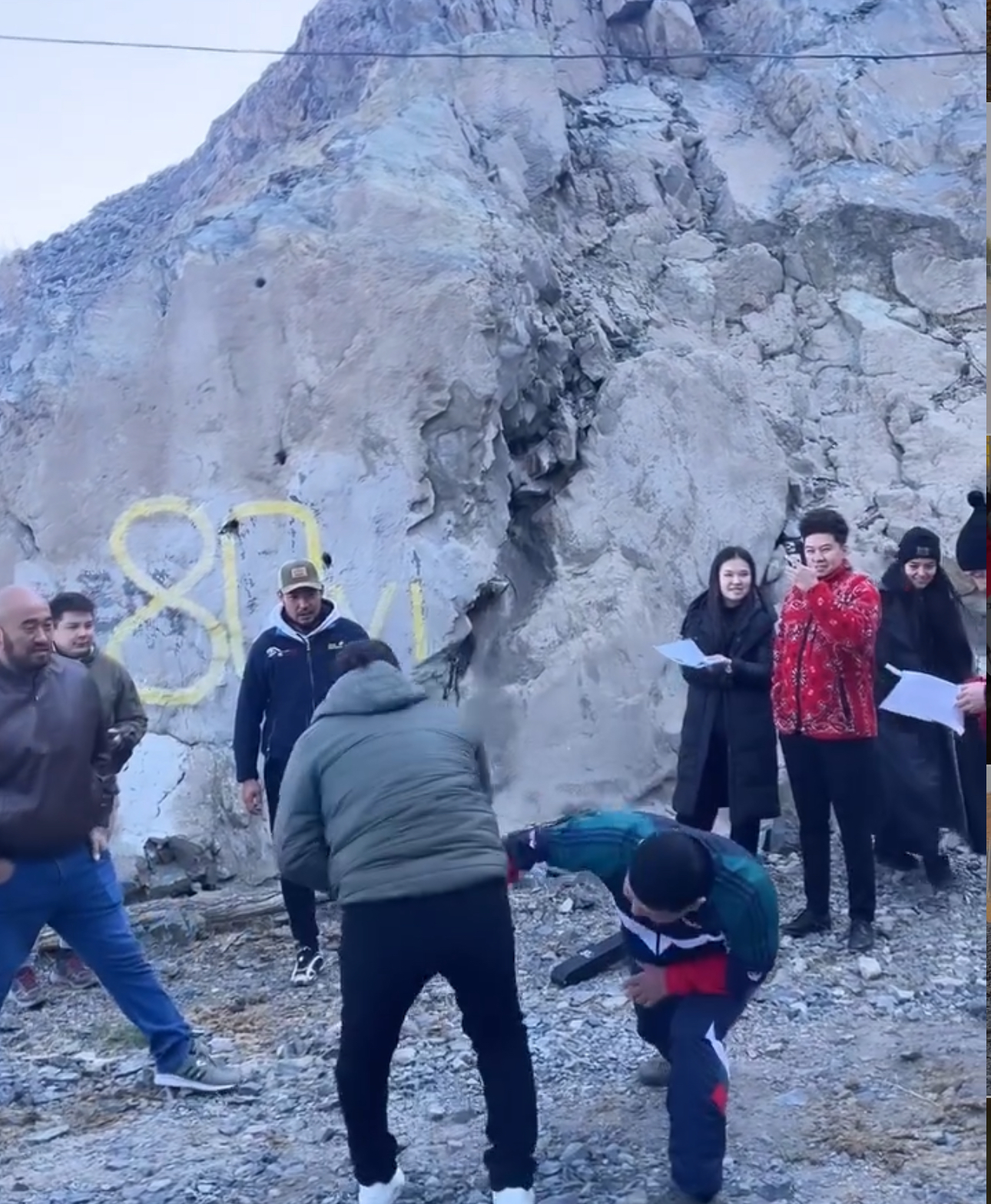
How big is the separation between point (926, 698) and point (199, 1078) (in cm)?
277

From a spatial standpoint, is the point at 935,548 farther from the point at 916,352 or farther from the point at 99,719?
the point at 99,719

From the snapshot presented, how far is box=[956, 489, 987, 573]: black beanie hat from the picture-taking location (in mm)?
5461

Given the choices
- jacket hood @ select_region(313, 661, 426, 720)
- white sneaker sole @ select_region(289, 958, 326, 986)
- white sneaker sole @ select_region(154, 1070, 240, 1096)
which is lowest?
white sneaker sole @ select_region(154, 1070, 240, 1096)

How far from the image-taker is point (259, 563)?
6496 mm

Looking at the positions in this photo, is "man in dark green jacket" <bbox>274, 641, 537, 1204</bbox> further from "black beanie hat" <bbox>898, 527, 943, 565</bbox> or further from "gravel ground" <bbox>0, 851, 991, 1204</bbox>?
"black beanie hat" <bbox>898, 527, 943, 565</bbox>

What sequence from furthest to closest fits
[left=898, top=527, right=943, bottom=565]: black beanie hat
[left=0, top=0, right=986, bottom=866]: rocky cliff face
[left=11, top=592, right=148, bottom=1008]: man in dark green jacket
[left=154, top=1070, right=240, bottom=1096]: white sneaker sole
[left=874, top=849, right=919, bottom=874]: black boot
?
[left=0, top=0, right=986, bottom=866]: rocky cliff face → [left=874, top=849, right=919, bottom=874]: black boot → [left=898, top=527, right=943, bottom=565]: black beanie hat → [left=11, top=592, right=148, bottom=1008]: man in dark green jacket → [left=154, top=1070, right=240, bottom=1096]: white sneaker sole

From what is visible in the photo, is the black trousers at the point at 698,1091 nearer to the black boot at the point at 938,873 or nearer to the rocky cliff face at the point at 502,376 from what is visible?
the black boot at the point at 938,873

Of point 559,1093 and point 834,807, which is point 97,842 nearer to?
point 559,1093

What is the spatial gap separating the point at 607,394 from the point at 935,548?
2088 mm

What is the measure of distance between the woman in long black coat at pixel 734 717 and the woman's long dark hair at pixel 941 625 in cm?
69

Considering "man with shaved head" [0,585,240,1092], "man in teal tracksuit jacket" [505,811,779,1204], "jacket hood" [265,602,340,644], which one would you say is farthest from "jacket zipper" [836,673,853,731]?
"man with shaved head" [0,585,240,1092]

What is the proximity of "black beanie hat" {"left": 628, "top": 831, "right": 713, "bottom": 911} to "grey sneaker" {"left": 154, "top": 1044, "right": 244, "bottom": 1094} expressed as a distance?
1.68 meters

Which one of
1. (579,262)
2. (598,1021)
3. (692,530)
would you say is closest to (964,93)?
(579,262)

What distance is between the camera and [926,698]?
15.8 ft
